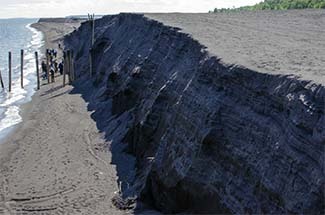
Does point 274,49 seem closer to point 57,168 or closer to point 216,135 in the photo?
point 216,135

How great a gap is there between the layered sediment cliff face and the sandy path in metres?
0.99

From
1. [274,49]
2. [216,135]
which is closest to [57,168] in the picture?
[216,135]

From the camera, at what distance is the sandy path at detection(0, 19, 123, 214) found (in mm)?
17312

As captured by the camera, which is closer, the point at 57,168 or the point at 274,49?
the point at 274,49

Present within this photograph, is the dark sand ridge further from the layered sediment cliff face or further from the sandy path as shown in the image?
the sandy path

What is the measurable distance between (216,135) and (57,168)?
885cm

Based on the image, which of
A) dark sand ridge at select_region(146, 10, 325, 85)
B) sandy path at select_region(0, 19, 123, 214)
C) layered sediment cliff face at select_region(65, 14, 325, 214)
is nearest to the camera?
layered sediment cliff face at select_region(65, 14, 325, 214)

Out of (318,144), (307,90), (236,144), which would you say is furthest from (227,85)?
(318,144)

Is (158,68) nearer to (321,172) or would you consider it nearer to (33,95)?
(321,172)

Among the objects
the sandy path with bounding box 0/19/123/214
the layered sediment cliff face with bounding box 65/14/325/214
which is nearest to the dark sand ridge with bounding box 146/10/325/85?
the layered sediment cliff face with bounding box 65/14/325/214

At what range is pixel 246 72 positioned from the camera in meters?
13.8

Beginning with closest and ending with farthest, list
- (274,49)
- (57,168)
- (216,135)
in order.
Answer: (216,135) < (274,49) < (57,168)

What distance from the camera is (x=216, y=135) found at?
13.9 meters

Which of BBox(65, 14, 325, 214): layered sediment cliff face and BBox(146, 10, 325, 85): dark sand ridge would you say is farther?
BBox(146, 10, 325, 85): dark sand ridge
